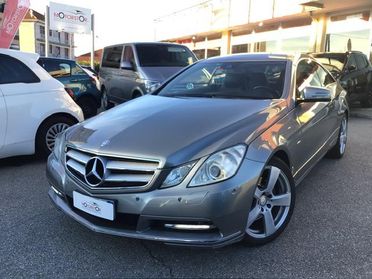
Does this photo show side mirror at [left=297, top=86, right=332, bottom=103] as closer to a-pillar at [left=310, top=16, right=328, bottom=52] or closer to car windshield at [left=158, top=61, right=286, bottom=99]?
car windshield at [left=158, top=61, right=286, bottom=99]

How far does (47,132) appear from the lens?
556cm

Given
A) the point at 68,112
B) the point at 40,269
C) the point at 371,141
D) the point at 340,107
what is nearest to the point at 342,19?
the point at 371,141

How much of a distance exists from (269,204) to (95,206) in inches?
51.2

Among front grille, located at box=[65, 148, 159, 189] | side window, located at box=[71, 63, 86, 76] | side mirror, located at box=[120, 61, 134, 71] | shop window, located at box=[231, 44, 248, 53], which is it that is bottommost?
front grille, located at box=[65, 148, 159, 189]

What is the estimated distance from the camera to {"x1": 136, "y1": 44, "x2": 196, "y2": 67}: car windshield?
897cm

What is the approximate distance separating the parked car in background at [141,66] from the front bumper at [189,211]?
5.55m

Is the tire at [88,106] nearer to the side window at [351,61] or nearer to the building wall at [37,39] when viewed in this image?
the side window at [351,61]

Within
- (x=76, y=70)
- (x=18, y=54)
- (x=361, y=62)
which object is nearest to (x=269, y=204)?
(x=18, y=54)

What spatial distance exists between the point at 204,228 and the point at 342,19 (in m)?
15.3

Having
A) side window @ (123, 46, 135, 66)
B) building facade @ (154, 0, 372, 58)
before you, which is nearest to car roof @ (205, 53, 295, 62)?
side window @ (123, 46, 135, 66)

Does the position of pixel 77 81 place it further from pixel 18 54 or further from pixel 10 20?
pixel 18 54

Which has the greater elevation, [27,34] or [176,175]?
[27,34]

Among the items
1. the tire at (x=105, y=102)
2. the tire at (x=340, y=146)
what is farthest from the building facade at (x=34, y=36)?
the tire at (x=340, y=146)

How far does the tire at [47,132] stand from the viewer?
551 cm
